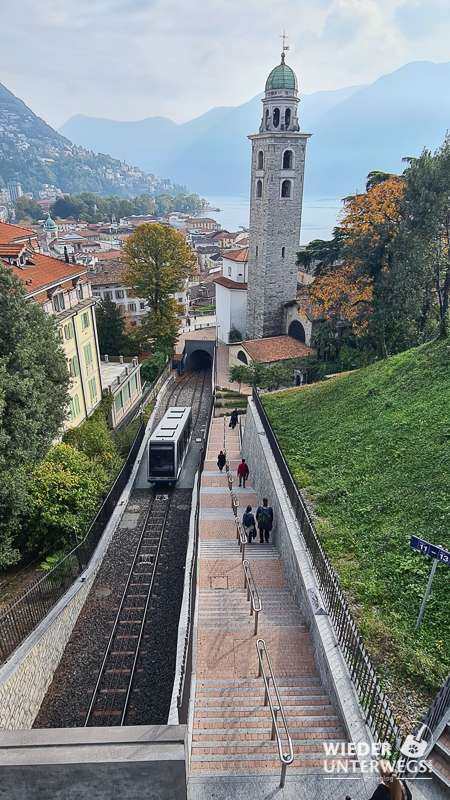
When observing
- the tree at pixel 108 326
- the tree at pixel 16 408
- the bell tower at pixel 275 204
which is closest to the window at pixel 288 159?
the bell tower at pixel 275 204

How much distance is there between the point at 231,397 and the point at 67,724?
21.2 m

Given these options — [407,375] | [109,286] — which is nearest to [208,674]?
[407,375]

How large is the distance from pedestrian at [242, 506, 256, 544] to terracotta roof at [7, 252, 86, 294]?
1151cm

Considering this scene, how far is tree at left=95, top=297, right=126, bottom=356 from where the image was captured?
34.0 m

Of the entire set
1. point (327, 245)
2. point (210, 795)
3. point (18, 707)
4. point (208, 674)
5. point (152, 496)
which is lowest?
point (152, 496)

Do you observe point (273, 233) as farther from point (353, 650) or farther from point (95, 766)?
point (95, 766)

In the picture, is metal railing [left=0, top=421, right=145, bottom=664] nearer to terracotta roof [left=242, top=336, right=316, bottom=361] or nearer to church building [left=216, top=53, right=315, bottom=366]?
terracotta roof [left=242, top=336, right=316, bottom=361]

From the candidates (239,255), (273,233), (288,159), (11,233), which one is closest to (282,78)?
(288,159)

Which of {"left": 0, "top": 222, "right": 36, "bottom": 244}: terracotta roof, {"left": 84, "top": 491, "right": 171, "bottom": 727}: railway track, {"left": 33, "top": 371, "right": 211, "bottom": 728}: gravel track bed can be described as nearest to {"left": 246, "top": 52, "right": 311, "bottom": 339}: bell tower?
{"left": 0, "top": 222, "right": 36, "bottom": 244}: terracotta roof

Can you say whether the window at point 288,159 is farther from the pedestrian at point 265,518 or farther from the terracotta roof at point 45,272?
the pedestrian at point 265,518

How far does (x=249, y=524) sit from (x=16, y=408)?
6.26 meters

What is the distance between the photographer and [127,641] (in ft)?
34.6

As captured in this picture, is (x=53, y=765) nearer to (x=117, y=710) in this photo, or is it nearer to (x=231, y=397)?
(x=117, y=710)

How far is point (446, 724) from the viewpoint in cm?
498
